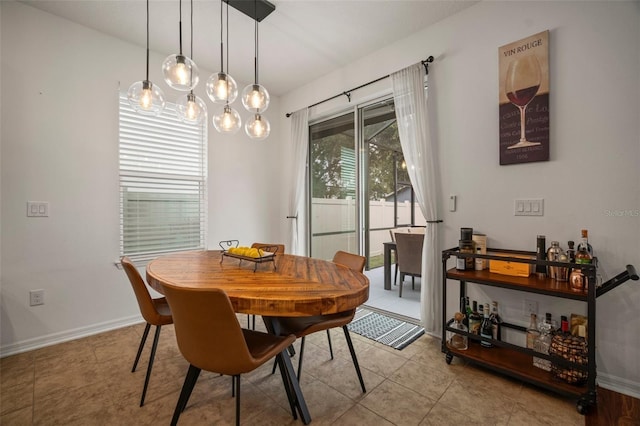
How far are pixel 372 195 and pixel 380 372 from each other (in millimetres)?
2124

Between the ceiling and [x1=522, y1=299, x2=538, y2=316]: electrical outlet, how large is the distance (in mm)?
2257

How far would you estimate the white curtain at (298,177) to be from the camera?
12.7 ft

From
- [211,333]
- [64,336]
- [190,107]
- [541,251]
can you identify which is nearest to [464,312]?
[541,251]

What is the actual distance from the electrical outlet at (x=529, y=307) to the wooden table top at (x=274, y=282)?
1.41 metres

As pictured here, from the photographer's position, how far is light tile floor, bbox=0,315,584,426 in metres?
1.58

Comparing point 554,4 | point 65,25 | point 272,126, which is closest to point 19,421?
point 65,25

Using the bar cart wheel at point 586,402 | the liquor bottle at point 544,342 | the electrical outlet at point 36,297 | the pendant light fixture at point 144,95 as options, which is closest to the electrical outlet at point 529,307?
the liquor bottle at point 544,342

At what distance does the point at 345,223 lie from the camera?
369 cm

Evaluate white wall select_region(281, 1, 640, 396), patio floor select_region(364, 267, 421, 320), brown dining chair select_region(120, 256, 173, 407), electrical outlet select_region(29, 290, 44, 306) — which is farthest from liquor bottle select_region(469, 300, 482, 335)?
electrical outlet select_region(29, 290, 44, 306)

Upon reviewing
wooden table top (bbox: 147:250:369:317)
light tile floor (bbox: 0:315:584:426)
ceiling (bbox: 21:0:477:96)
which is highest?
ceiling (bbox: 21:0:477:96)

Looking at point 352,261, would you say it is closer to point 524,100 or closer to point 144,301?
point 144,301

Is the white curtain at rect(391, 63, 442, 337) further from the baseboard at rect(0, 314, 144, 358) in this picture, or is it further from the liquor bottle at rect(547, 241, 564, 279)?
the baseboard at rect(0, 314, 144, 358)

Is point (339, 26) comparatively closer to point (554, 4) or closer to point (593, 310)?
point (554, 4)

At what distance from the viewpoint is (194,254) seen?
A: 7.73 ft
